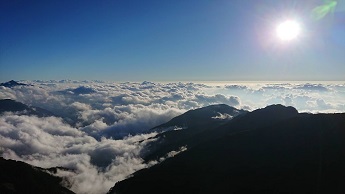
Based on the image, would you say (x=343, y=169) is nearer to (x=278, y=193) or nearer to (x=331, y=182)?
(x=331, y=182)

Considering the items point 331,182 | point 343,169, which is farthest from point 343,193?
point 343,169

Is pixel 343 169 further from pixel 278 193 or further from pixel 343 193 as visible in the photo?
pixel 278 193

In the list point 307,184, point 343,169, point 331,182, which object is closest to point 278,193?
point 307,184

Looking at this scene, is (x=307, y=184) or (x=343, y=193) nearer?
(x=343, y=193)

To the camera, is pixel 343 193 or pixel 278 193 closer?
pixel 343 193

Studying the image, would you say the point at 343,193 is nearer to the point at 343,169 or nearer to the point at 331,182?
the point at 331,182

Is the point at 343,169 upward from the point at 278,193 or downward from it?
upward

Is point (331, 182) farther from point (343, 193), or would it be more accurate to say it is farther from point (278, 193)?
point (278, 193)
